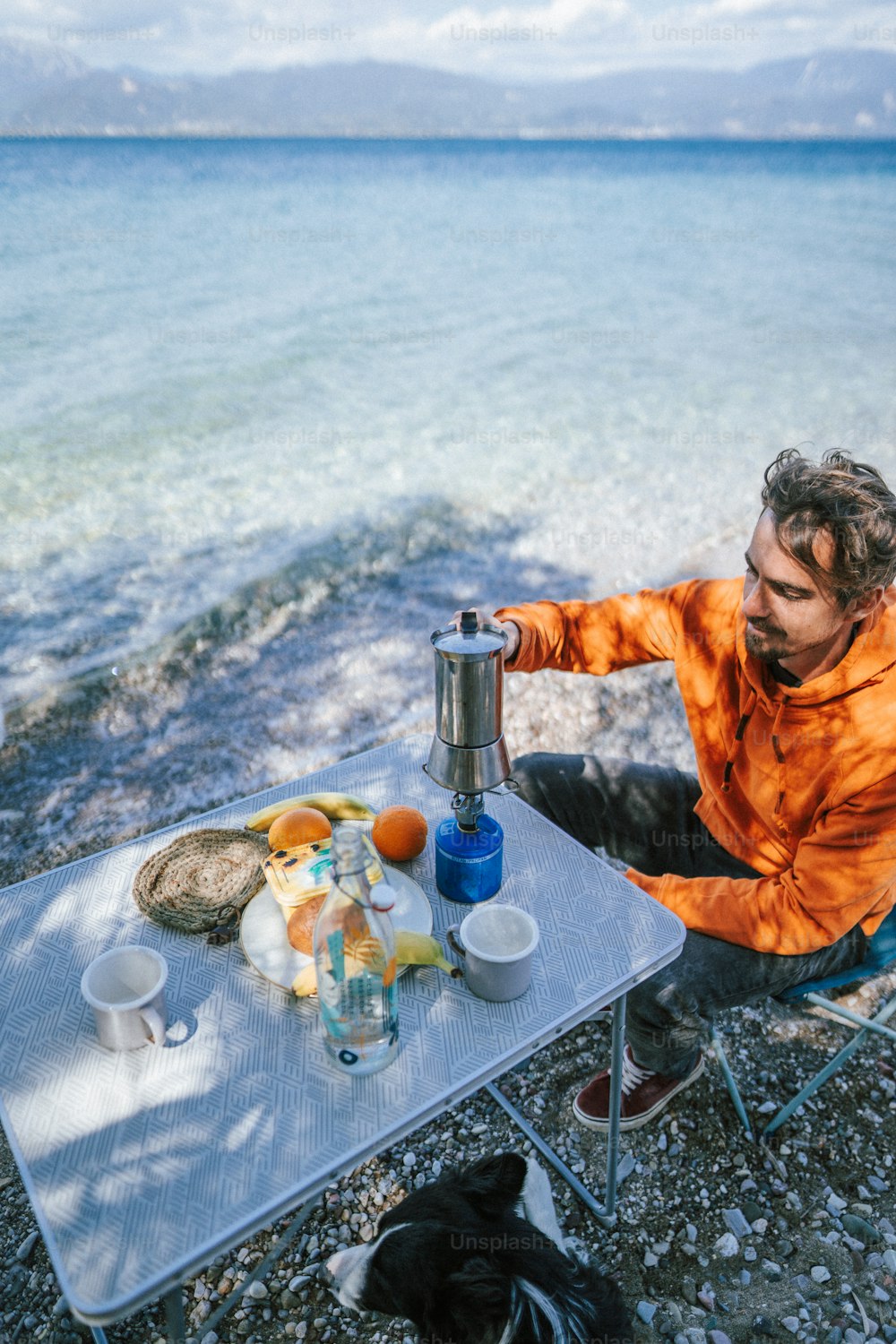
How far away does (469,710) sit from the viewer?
1.75m

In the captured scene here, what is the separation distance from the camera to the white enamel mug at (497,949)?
1609mm

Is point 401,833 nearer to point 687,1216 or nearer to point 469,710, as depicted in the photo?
point 469,710

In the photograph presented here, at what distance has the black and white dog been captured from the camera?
1.44 metres

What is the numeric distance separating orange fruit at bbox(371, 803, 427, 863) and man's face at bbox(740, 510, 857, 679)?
99cm

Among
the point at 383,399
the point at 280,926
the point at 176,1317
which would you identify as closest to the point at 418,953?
the point at 280,926

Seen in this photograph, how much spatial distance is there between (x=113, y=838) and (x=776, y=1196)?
2827 mm

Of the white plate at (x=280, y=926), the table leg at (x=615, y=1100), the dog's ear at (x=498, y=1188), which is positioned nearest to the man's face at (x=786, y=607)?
the table leg at (x=615, y=1100)

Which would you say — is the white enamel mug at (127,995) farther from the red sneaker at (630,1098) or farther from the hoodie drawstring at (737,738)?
the hoodie drawstring at (737,738)

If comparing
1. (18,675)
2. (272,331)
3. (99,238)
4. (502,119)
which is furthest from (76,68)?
(18,675)

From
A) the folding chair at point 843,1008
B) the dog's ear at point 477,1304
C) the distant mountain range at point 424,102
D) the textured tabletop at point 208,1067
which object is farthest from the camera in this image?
the distant mountain range at point 424,102

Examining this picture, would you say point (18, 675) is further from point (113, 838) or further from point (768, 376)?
point (768, 376)

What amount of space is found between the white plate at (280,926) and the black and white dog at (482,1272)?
1.53 feet

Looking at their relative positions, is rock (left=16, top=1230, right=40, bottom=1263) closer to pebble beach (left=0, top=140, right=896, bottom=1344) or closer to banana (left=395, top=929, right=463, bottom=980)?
pebble beach (left=0, top=140, right=896, bottom=1344)

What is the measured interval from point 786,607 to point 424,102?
174 metres
